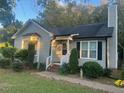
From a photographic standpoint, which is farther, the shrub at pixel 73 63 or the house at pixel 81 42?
the house at pixel 81 42

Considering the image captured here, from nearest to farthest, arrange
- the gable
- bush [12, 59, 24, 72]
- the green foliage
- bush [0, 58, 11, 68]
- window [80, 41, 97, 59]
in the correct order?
1. bush [12, 59, 24, 72]
2. window [80, 41, 97, 59]
3. bush [0, 58, 11, 68]
4. the green foliage
5. the gable

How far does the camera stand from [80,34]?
21.6 metres

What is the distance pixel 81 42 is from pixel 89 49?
1218mm

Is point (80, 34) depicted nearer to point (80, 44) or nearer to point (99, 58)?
point (80, 44)

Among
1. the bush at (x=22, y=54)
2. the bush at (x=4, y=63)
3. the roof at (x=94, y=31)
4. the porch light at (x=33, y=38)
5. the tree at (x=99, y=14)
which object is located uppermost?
the tree at (x=99, y=14)

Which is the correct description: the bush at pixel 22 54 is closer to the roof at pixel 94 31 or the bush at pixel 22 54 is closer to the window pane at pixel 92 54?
the roof at pixel 94 31

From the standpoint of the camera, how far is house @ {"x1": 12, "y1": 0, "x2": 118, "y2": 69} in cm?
1966

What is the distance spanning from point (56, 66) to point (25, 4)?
1297cm

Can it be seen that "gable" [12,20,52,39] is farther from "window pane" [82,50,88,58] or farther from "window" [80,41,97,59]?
"window pane" [82,50,88,58]

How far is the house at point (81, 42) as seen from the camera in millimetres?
19656

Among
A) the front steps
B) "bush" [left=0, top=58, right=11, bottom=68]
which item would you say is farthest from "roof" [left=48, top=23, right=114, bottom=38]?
"bush" [left=0, top=58, right=11, bottom=68]

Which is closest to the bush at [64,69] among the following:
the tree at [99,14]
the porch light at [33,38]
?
the porch light at [33,38]

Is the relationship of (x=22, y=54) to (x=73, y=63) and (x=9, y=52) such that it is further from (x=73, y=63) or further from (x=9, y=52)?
(x=73, y=63)

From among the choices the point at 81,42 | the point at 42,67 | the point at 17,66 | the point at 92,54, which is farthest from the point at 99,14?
the point at 17,66
